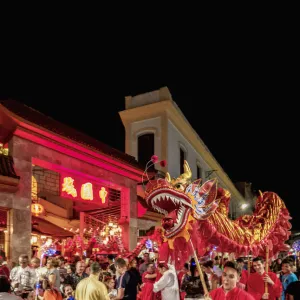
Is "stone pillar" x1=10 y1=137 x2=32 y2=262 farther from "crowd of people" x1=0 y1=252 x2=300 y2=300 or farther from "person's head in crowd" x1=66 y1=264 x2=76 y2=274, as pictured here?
"crowd of people" x1=0 y1=252 x2=300 y2=300

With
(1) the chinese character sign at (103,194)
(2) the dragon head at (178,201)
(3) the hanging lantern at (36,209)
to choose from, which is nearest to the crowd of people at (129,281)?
(2) the dragon head at (178,201)

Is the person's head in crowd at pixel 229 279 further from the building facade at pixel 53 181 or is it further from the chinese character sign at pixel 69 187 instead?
the chinese character sign at pixel 69 187

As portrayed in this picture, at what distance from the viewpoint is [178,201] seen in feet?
27.6

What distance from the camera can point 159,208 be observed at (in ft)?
28.4

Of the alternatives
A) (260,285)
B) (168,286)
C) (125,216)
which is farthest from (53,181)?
(260,285)

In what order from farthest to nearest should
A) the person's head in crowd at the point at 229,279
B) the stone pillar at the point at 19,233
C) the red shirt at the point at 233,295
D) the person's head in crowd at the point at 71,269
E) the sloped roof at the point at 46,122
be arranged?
the sloped roof at the point at 46,122, the stone pillar at the point at 19,233, the person's head in crowd at the point at 71,269, the person's head in crowd at the point at 229,279, the red shirt at the point at 233,295

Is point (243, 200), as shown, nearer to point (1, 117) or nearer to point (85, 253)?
point (85, 253)

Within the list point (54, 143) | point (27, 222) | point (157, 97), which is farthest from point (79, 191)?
point (157, 97)

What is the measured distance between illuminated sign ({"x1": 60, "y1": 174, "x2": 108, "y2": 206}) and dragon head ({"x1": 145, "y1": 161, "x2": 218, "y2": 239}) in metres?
6.21

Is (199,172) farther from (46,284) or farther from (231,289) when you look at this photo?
(231,289)

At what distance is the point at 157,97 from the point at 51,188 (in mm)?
11473

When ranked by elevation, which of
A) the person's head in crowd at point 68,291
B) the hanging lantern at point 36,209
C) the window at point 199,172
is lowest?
the person's head in crowd at point 68,291

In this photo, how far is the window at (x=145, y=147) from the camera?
A: 25.7m

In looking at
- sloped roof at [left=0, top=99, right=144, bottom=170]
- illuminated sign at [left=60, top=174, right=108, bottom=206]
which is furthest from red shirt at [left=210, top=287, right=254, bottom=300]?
illuminated sign at [left=60, top=174, right=108, bottom=206]
